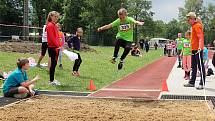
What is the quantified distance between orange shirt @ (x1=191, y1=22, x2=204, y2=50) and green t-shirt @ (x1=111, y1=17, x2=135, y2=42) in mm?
2038

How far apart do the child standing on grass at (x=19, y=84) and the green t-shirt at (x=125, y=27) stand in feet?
9.29

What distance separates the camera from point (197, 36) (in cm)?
1231

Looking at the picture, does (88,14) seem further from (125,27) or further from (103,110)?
(103,110)

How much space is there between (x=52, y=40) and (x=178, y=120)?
585cm

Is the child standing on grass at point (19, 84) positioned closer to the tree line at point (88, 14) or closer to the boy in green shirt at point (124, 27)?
the boy in green shirt at point (124, 27)

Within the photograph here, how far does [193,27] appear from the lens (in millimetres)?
12430

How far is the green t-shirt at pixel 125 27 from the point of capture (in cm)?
1138

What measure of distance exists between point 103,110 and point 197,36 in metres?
5.03

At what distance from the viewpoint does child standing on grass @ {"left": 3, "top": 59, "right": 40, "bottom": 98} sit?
988cm

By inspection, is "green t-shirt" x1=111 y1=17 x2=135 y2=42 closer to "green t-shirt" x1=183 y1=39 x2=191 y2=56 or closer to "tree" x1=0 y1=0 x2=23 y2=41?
"green t-shirt" x1=183 y1=39 x2=191 y2=56

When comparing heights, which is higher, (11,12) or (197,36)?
(11,12)

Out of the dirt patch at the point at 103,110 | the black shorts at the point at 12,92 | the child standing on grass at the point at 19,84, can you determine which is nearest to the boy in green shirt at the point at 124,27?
the dirt patch at the point at 103,110

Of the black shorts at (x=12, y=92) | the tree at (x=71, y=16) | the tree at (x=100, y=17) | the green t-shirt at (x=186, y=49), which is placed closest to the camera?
the black shorts at (x=12, y=92)

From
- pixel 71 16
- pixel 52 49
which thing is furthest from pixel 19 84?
pixel 71 16
